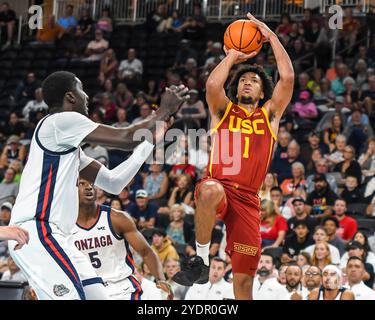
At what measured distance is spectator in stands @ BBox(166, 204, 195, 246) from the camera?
1216cm

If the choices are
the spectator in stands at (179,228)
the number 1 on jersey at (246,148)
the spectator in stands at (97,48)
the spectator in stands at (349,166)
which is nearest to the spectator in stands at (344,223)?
the spectator in stands at (349,166)

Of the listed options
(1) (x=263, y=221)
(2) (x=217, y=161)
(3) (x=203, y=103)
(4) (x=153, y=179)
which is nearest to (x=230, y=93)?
(2) (x=217, y=161)

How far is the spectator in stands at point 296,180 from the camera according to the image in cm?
1247

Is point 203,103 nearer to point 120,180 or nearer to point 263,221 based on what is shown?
point 263,221

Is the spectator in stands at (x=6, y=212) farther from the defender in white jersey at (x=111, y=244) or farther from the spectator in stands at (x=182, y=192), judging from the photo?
the defender in white jersey at (x=111, y=244)

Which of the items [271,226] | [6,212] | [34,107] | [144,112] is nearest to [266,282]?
[271,226]

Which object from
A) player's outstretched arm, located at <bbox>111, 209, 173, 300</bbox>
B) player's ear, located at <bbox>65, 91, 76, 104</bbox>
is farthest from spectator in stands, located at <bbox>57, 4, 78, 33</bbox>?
player's ear, located at <bbox>65, 91, 76, 104</bbox>

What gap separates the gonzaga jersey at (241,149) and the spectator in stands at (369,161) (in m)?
Result: 5.70

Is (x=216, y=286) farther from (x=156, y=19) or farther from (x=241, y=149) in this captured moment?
(x=156, y=19)

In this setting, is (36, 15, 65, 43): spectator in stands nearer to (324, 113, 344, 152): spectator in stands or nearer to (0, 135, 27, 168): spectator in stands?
(0, 135, 27, 168): spectator in stands

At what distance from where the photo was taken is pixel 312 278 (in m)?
9.96

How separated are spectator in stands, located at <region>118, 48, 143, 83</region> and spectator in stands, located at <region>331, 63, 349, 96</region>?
4412 millimetres

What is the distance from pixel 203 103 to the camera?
50.4 feet

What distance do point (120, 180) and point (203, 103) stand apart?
918cm
